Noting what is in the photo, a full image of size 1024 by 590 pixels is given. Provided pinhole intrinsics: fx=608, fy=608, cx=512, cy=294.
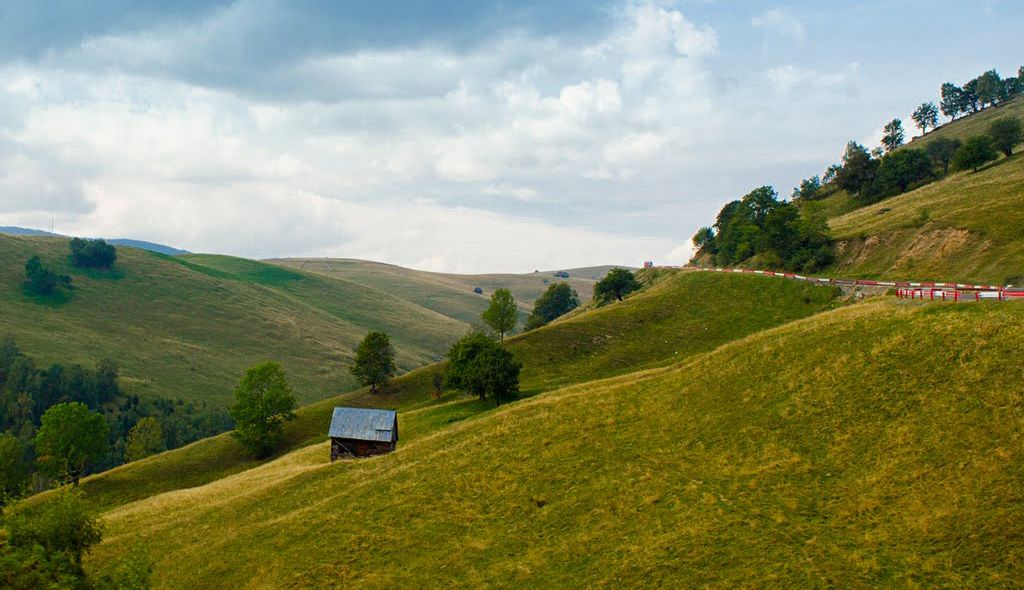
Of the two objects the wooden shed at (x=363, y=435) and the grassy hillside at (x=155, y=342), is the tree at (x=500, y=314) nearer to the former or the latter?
the wooden shed at (x=363, y=435)

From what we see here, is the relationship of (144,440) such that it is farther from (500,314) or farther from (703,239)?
(703,239)

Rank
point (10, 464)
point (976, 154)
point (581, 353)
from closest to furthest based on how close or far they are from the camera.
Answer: point (10, 464) < point (581, 353) < point (976, 154)

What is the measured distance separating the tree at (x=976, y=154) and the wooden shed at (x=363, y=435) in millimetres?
136577

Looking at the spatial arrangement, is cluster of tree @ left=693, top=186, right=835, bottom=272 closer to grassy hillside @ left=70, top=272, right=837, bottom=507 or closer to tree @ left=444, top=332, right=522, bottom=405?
grassy hillside @ left=70, top=272, right=837, bottom=507

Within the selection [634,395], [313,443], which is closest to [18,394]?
[313,443]

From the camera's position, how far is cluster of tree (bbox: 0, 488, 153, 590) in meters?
23.9

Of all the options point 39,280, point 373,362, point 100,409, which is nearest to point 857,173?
point 373,362

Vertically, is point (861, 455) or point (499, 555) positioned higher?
point (861, 455)

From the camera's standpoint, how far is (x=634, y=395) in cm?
4622

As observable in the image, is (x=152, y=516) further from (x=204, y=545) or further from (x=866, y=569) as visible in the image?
(x=866, y=569)

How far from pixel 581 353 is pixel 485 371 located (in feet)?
74.3

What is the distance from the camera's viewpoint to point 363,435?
57.1 metres

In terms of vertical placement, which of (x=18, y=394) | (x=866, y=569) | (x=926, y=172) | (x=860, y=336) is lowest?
(x=18, y=394)

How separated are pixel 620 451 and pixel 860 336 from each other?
58.3 ft
